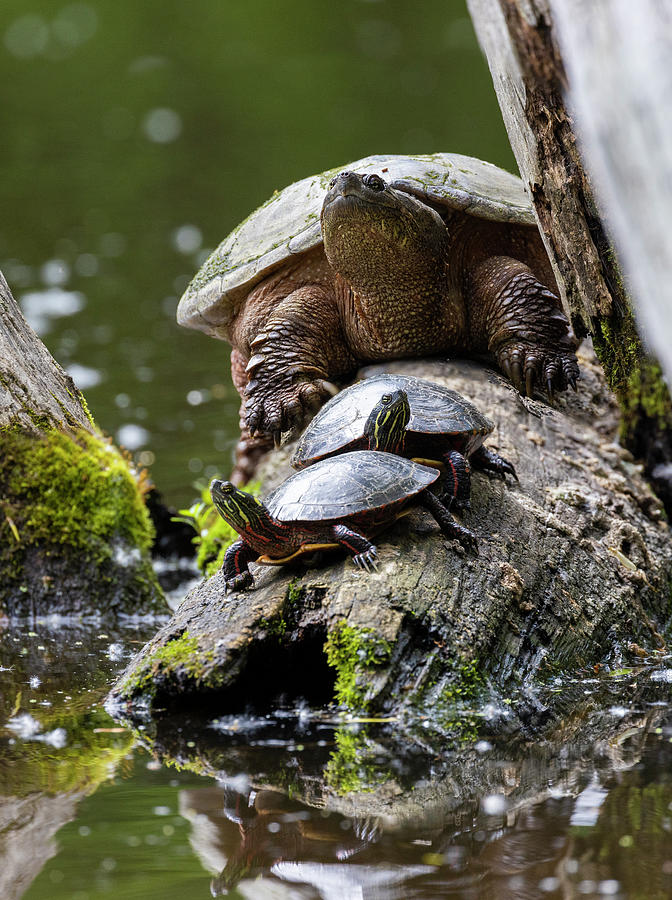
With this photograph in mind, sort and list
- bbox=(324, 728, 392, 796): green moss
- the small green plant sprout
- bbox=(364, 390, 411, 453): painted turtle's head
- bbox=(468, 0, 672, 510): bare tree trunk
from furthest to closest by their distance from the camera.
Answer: the small green plant sprout
bbox=(364, 390, 411, 453): painted turtle's head
bbox=(468, 0, 672, 510): bare tree trunk
bbox=(324, 728, 392, 796): green moss

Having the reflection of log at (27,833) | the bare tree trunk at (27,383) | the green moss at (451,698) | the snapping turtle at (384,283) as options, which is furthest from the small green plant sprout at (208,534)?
the reflection of log at (27,833)

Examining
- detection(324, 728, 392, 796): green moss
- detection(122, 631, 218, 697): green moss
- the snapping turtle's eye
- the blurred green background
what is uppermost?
the blurred green background

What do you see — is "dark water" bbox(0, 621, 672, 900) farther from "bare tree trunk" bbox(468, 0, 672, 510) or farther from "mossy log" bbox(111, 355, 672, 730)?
"bare tree trunk" bbox(468, 0, 672, 510)

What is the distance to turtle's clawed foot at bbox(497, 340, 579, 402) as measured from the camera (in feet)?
10.3

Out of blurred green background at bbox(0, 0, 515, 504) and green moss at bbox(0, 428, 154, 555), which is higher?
blurred green background at bbox(0, 0, 515, 504)

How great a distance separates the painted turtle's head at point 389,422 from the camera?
2.34m

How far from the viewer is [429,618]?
2.00 m

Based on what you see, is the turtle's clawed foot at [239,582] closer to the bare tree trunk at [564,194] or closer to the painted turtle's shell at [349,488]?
the painted turtle's shell at [349,488]

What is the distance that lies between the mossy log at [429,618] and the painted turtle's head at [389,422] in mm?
226

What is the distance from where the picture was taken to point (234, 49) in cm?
1006

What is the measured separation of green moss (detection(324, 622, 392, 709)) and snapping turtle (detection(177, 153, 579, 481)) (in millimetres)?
1495

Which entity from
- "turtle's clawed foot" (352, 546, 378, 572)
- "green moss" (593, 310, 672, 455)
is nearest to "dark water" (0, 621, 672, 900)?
"turtle's clawed foot" (352, 546, 378, 572)

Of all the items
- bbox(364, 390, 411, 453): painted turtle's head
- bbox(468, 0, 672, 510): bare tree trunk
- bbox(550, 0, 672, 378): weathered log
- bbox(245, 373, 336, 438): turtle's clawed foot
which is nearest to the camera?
bbox(550, 0, 672, 378): weathered log

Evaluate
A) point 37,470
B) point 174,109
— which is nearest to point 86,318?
point 174,109
